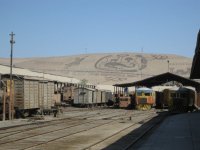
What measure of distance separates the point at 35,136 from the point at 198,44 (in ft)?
29.5

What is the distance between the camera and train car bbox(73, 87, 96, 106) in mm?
66688

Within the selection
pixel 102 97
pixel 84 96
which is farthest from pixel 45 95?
pixel 102 97

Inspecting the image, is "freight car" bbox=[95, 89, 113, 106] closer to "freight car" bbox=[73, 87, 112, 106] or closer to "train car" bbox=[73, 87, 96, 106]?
"freight car" bbox=[73, 87, 112, 106]

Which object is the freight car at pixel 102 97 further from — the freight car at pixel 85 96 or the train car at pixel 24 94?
the train car at pixel 24 94

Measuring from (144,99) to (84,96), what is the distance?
1181 centimetres

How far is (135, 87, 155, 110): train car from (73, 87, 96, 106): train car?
9.84 meters

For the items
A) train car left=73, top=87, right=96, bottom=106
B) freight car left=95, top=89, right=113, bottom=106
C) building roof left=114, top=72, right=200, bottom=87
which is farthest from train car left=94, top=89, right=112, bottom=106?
building roof left=114, top=72, right=200, bottom=87

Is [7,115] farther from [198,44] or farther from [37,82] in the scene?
[198,44]

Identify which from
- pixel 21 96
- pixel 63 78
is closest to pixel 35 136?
pixel 21 96

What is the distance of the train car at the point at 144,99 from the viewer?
2317 inches

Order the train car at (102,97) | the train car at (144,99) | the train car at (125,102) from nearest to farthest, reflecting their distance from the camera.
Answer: the train car at (144,99)
the train car at (125,102)
the train car at (102,97)

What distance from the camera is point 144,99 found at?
5894cm

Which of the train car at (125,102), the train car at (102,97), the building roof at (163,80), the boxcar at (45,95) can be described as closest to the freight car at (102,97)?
the train car at (102,97)

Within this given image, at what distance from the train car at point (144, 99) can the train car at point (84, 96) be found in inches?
387
